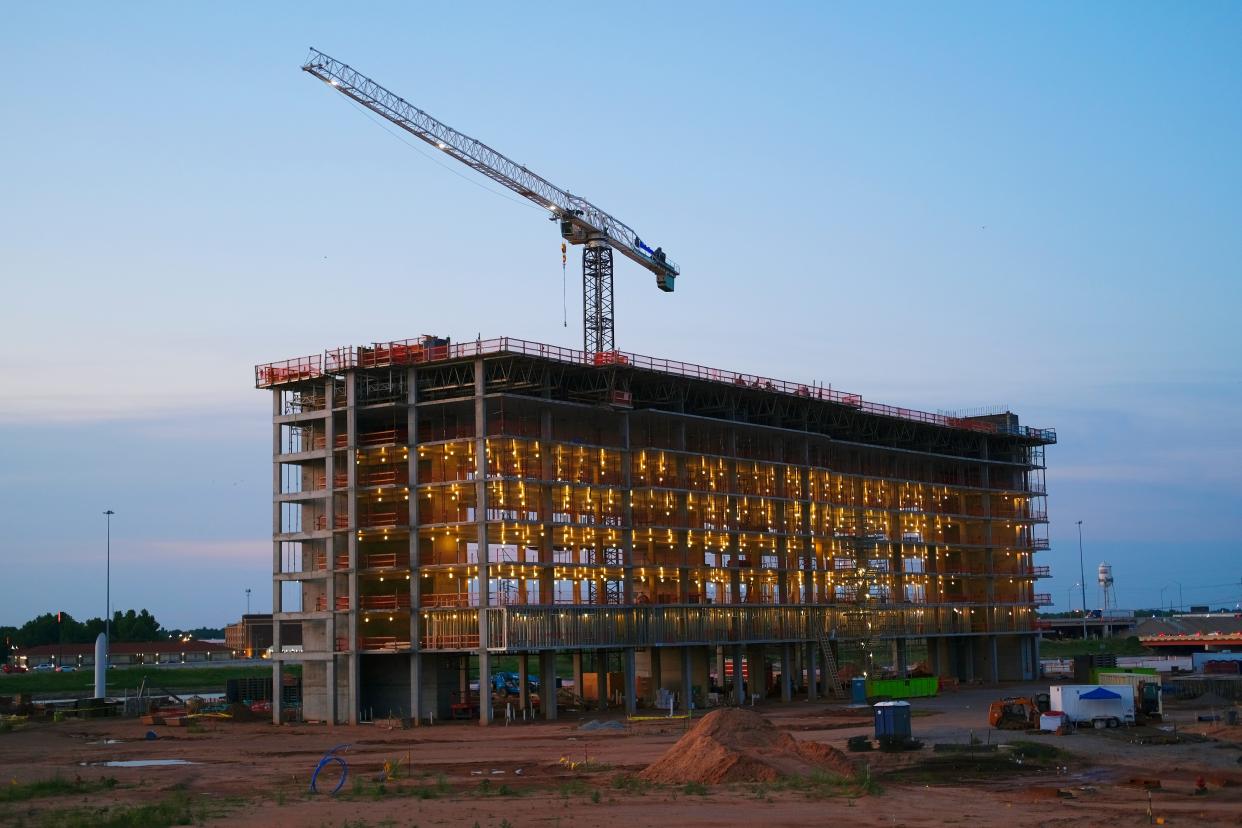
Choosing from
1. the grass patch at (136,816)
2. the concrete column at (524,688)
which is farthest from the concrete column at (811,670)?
the grass patch at (136,816)

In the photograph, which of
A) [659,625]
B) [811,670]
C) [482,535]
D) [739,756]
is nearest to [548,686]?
[659,625]

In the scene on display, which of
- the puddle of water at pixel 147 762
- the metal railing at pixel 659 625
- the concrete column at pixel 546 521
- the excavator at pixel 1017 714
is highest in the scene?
the concrete column at pixel 546 521

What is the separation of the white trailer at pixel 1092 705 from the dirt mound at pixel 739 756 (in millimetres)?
19297

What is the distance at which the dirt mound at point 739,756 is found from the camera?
157ft

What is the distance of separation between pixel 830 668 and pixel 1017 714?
35.1 meters

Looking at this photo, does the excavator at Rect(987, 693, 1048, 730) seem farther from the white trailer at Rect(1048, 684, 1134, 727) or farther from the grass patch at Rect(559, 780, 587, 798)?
the grass patch at Rect(559, 780, 587, 798)

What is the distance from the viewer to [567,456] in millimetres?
86375

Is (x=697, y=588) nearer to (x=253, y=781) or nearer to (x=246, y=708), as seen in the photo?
(x=246, y=708)

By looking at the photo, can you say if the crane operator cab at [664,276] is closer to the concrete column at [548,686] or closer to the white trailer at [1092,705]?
the concrete column at [548,686]

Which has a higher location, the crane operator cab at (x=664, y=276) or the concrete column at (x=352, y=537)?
the crane operator cab at (x=664, y=276)

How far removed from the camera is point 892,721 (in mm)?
58281

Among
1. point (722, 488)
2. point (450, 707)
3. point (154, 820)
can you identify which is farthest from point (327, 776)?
point (722, 488)

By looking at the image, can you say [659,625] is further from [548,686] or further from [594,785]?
[594,785]

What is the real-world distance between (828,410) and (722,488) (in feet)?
46.5
